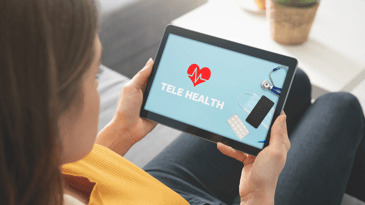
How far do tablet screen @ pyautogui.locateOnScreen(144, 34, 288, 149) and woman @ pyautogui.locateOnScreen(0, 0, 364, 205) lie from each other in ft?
0.18

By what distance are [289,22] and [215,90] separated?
0.56 m

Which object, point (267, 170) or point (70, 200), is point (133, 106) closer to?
point (70, 200)

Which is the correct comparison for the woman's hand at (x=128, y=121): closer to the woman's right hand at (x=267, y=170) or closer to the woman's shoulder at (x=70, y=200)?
the woman's shoulder at (x=70, y=200)

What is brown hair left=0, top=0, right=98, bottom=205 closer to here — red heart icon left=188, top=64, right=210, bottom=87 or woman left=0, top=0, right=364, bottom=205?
woman left=0, top=0, right=364, bottom=205

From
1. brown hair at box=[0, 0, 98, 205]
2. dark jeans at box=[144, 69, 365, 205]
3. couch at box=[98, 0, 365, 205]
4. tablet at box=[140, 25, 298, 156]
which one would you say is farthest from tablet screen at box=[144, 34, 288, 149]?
brown hair at box=[0, 0, 98, 205]

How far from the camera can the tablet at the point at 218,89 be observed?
0.80 m

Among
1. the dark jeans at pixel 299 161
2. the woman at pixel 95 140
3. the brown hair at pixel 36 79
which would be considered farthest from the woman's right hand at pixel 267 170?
the brown hair at pixel 36 79

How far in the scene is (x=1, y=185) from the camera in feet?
1.19

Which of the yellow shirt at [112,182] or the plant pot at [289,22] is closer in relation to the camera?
the yellow shirt at [112,182]

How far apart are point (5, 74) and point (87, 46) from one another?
0.38 ft

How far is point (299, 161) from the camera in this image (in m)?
0.85

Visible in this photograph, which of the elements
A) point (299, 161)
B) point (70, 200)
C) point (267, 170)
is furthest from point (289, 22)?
point (70, 200)

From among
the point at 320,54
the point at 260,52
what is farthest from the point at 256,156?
the point at 320,54

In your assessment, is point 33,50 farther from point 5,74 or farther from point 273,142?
point 273,142
